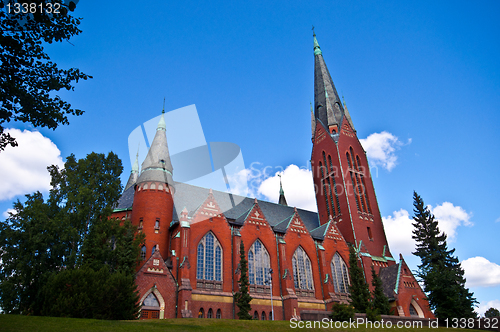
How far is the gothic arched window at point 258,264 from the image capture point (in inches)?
1352

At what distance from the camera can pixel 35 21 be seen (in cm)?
1198

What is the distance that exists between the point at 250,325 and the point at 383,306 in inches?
664

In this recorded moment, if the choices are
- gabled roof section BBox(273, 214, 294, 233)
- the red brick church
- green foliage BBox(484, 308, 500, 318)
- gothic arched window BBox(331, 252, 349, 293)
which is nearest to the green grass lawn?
the red brick church

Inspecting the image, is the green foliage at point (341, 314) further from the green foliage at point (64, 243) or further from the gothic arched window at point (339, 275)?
the green foliage at point (64, 243)

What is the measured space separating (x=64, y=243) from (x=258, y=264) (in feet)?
58.4

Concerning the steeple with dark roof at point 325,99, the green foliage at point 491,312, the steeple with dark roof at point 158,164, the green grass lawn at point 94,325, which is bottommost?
the green grass lawn at point 94,325

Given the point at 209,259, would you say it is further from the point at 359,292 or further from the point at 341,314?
the point at 359,292

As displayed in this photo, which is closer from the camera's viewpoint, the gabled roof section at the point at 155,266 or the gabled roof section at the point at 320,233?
the gabled roof section at the point at 155,266

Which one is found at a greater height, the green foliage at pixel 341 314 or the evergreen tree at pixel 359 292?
the evergreen tree at pixel 359 292

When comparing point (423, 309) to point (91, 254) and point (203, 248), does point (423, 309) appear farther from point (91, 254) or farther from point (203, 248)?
point (91, 254)

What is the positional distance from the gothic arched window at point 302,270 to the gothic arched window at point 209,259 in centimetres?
897

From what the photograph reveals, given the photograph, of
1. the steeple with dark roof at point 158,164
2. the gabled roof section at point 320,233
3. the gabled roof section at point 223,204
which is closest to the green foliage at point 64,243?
the steeple with dark roof at point 158,164

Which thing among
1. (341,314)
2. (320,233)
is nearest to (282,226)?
(320,233)

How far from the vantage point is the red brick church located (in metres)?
29.9
